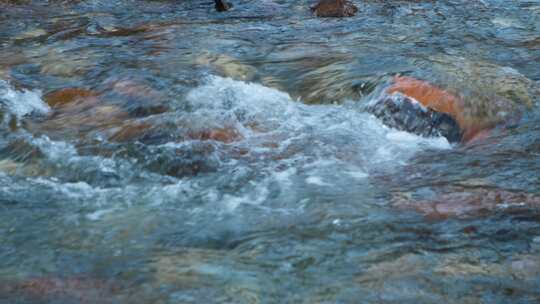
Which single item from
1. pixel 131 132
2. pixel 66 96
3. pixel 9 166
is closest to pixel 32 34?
pixel 66 96

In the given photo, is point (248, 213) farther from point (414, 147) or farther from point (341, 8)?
point (341, 8)

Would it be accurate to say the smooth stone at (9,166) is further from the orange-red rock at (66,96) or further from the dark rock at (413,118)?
the dark rock at (413,118)

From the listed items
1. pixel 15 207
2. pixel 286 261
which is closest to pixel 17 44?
pixel 15 207

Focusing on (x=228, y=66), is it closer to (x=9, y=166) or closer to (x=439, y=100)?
(x=439, y=100)

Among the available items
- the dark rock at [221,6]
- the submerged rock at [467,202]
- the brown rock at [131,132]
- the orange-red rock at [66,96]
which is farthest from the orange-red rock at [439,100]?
the dark rock at [221,6]

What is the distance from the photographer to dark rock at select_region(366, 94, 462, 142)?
511 cm

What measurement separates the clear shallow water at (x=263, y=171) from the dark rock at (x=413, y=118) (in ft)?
0.36

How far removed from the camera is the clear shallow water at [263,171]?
3232mm

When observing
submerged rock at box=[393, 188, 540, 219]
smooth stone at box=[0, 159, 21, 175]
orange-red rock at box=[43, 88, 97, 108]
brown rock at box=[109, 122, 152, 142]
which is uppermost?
submerged rock at box=[393, 188, 540, 219]

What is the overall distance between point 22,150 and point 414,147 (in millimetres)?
2606

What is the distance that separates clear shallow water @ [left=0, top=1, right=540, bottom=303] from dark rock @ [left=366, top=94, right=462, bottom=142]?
0.36ft

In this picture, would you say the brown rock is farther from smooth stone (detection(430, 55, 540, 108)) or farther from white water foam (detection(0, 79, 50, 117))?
smooth stone (detection(430, 55, 540, 108))

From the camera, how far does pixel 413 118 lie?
5.21 metres

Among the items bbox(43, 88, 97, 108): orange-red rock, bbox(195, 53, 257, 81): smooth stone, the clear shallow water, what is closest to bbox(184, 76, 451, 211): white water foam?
the clear shallow water
